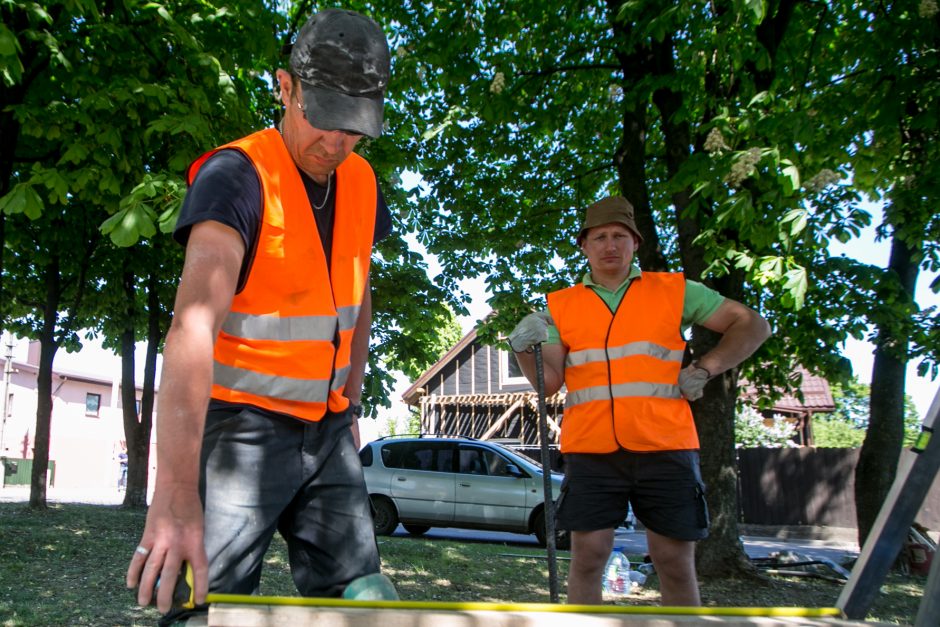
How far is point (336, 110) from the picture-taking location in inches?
76.0

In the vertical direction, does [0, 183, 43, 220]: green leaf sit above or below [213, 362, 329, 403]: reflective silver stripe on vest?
above

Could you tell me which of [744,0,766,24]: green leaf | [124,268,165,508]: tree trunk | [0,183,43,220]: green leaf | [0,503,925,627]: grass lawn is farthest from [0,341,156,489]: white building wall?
[744,0,766,24]: green leaf

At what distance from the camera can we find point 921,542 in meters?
9.80

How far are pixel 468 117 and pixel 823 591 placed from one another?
610 cm

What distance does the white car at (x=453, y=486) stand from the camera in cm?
1480

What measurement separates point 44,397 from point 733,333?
1107 cm

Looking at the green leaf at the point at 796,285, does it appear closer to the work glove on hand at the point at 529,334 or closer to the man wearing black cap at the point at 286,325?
the work glove on hand at the point at 529,334

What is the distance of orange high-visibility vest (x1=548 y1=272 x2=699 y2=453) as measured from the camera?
12.0 feet

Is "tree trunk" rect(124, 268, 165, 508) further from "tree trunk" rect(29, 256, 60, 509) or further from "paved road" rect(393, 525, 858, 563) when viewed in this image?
"paved road" rect(393, 525, 858, 563)

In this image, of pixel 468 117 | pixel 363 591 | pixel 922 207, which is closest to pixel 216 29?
pixel 468 117

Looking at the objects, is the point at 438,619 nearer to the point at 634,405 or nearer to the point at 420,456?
the point at 634,405

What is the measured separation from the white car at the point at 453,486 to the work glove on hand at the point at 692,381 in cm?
1117

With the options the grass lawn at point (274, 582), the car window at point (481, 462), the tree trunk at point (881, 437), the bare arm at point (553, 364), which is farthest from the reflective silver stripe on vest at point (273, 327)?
the car window at point (481, 462)

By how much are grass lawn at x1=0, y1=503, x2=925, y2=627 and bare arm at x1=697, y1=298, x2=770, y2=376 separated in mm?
3110
